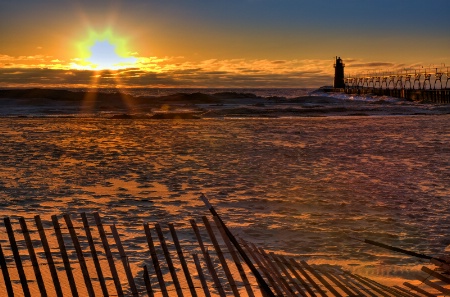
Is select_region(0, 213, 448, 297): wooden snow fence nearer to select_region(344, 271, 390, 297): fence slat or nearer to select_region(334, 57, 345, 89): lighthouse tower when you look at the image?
select_region(344, 271, 390, 297): fence slat

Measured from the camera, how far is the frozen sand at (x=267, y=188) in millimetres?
8750

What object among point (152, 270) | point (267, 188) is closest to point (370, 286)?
point (152, 270)

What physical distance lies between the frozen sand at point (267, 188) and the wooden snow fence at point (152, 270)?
1.98 feet

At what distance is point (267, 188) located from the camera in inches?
499

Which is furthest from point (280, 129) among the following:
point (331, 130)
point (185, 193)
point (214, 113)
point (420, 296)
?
point (420, 296)

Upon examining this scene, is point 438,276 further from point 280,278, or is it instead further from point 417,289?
point 280,278

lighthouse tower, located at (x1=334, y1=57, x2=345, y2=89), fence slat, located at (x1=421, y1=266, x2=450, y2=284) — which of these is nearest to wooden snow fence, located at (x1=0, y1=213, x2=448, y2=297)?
fence slat, located at (x1=421, y1=266, x2=450, y2=284)

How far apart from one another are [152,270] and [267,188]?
5.76m

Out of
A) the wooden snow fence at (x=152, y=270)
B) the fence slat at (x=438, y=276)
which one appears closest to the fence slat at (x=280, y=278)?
the wooden snow fence at (x=152, y=270)

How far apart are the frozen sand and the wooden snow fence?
23.7 inches

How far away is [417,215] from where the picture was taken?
10203 mm

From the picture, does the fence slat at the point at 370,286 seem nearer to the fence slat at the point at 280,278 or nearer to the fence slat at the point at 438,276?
the fence slat at the point at 438,276

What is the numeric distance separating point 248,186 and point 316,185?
147cm

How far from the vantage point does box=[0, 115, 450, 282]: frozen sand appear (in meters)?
8.75
